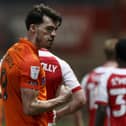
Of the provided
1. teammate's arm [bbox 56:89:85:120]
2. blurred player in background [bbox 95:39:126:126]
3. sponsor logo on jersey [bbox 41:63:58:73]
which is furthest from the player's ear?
blurred player in background [bbox 95:39:126:126]

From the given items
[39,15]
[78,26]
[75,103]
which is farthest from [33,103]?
[78,26]

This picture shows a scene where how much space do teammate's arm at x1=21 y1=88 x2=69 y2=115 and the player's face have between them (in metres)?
0.46

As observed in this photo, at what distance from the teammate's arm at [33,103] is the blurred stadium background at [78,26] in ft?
45.2

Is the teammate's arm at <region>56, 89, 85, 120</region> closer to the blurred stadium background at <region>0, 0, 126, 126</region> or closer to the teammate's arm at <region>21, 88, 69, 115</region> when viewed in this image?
the teammate's arm at <region>21, 88, 69, 115</region>

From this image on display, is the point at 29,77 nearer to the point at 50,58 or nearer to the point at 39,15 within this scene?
the point at 39,15

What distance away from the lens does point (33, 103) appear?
8031 millimetres

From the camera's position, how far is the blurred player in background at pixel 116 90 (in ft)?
34.0

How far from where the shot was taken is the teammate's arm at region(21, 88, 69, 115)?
8.03 metres

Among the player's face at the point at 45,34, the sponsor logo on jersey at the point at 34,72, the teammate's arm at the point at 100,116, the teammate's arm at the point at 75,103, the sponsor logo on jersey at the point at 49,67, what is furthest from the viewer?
the teammate's arm at the point at 100,116

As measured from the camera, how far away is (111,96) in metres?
10.4

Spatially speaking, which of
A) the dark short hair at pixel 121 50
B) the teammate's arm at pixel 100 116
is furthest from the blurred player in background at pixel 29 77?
the teammate's arm at pixel 100 116

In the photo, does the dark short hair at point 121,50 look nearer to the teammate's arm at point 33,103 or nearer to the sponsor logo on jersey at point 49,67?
the sponsor logo on jersey at point 49,67

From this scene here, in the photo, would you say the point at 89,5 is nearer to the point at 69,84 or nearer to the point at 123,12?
the point at 123,12

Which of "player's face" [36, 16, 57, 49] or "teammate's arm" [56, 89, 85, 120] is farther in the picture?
"teammate's arm" [56, 89, 85, 120]
